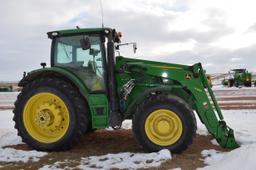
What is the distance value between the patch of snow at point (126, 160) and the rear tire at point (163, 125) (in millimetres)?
287

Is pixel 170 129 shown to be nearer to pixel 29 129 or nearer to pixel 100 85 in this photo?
pixel 100 85

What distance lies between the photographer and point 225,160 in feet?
20.3

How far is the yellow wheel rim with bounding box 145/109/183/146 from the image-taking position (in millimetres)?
7344

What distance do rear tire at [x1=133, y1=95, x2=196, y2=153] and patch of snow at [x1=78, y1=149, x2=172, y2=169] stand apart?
29 centimetres

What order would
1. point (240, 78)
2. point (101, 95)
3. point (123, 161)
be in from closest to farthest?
point (123, 161)
point (101, 95)
point (240, 78)

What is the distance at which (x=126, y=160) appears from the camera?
686cm

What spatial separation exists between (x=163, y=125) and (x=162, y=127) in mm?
40

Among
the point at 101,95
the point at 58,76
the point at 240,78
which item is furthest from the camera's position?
the point at 240,78

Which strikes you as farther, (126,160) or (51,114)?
(51,114)

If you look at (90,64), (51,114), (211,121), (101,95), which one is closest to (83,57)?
(90,64)

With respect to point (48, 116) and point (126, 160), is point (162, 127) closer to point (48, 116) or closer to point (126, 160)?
point (126, 160)

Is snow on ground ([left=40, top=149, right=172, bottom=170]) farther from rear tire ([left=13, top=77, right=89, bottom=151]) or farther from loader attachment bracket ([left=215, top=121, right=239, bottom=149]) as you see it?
loader attachment bracket ([left=215, top=121, right=239, bottom=149])

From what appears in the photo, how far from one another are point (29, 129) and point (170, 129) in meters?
2.76

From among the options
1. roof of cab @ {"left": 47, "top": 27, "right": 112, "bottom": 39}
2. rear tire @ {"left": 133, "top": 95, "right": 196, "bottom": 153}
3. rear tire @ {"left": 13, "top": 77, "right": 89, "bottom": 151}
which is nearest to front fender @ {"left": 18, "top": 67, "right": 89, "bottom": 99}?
rear tire @ {"left": 13, "top": 77, "right": 89, "bottom": 151}
